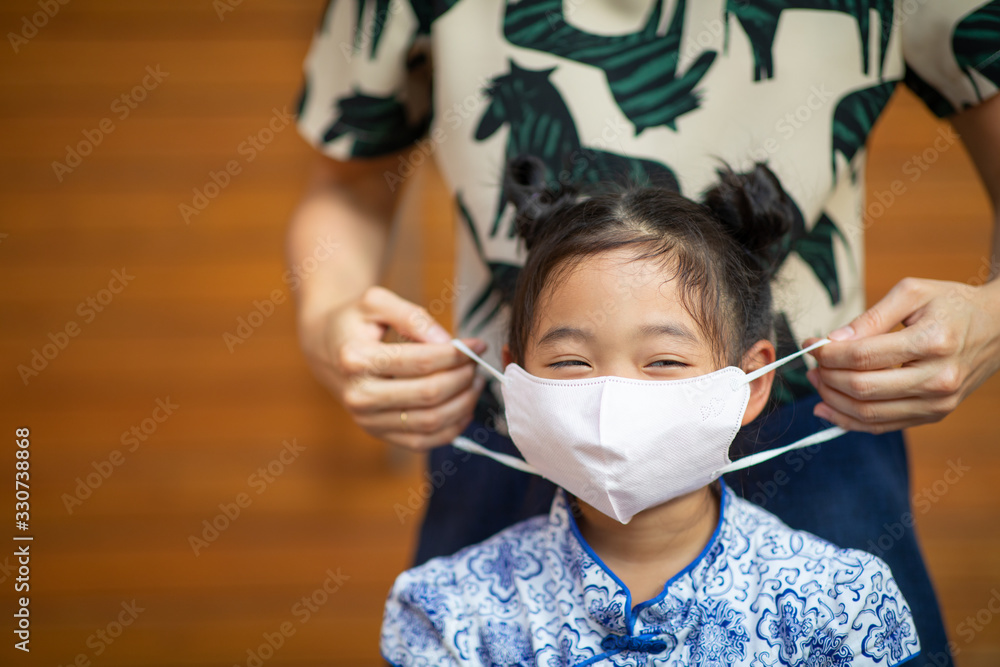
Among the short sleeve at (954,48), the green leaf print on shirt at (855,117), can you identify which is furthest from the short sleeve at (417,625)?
the short sleeve at (954,48)

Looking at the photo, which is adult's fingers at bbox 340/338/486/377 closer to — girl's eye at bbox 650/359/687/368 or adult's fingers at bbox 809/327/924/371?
girl's eye at bbox 650/359/687/368

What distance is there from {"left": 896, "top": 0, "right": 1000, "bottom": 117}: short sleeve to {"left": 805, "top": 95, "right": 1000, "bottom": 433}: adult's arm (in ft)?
1.12

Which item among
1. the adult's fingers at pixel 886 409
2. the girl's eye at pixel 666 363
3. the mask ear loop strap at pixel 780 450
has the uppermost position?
the girl's eye at pixel 666 363

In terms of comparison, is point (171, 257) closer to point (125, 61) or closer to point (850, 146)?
point (125, 61)

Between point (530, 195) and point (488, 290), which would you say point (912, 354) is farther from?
point (488, 290)

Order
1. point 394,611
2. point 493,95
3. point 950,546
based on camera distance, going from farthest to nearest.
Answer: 1. point 950,546
2. point 493,95
3. point 394,611

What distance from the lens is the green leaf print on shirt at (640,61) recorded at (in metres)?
1.50

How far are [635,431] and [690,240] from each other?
1.15ft

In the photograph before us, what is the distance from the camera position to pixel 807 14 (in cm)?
144

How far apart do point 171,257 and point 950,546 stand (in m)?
3.66

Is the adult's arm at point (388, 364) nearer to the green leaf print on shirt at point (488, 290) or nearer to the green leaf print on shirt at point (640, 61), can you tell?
the green leaf print on shirt at point (488, 290)

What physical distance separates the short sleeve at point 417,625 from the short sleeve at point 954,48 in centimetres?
123

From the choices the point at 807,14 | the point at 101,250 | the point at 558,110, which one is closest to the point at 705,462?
the point at 558,110

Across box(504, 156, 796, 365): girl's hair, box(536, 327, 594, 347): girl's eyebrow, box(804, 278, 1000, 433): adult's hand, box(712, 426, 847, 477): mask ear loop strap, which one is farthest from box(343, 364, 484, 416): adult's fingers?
box(804, 278, 1000, 433): adult's hand
